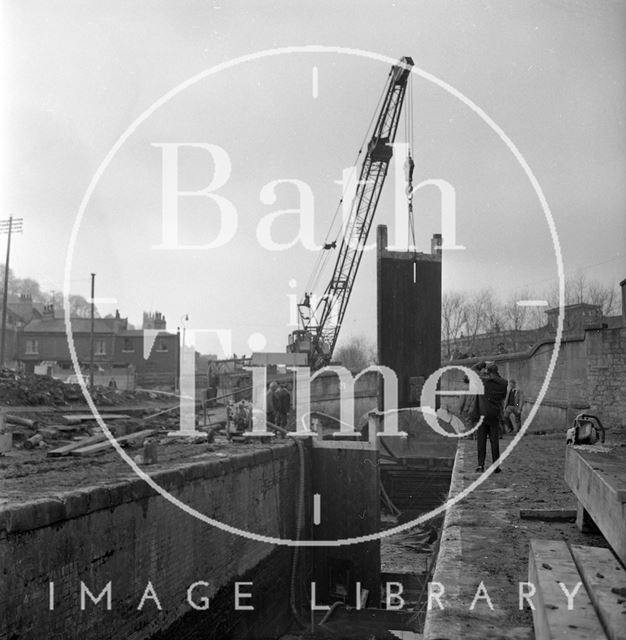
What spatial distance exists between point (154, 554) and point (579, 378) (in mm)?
11232

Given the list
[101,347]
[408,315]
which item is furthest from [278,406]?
[101,347]

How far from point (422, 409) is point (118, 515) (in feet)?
38.4

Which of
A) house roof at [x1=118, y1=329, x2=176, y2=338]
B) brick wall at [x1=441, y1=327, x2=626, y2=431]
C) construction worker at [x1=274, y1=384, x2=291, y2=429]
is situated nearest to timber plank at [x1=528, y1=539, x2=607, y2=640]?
brick wall at [x1=441, y1=327, x2=626, y2=431]

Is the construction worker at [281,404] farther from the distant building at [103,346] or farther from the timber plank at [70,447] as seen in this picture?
the distant building at [103,346]

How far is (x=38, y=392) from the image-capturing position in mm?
21031

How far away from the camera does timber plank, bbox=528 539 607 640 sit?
241 cm

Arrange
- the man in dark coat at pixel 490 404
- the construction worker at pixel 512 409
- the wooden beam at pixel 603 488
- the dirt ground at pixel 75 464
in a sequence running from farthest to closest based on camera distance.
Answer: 1. the construction worker at pixel 512 409
2. the man in dark coat at pixel 490 404
3. the dirt ground at pixel 75 464
4. the wooden beam at pixel 603 488

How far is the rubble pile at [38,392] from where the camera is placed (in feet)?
65.2

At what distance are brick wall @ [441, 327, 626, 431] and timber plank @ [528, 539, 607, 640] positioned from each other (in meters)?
12.0

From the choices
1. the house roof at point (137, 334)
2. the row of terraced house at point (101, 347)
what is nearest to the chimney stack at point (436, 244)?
the row of terraced house at point (101, 347)

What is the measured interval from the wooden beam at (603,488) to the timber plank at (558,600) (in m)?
0.24

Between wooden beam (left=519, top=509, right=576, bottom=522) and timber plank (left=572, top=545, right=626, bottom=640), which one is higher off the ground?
timber plank (left=572, top=545, right=626, bottom=640)

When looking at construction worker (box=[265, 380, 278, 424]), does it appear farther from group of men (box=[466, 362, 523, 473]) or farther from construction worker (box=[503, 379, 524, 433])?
group of men (box=[466, 362, 523, 473])

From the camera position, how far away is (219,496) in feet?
31.2
